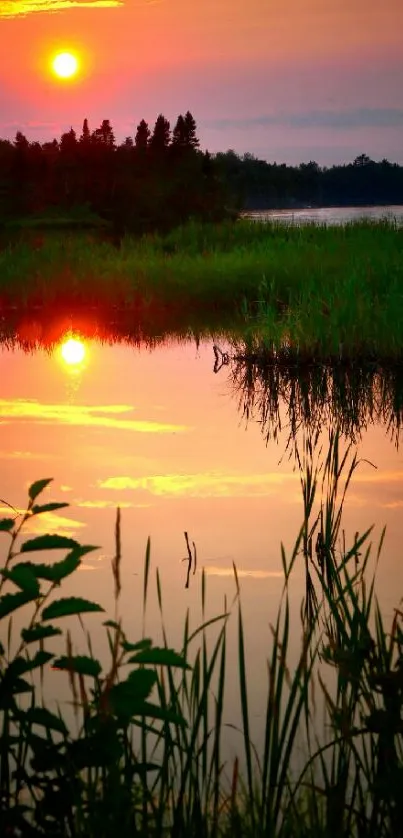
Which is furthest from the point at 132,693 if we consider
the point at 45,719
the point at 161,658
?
the point at 45,719

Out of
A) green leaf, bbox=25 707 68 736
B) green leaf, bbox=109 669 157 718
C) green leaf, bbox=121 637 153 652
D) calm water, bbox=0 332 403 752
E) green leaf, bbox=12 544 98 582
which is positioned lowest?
calm water, bbox=0 332 403 752

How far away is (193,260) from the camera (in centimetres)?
1689

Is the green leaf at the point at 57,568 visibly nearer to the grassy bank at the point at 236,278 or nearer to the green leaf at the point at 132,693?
the green leaf at the point at 132,693

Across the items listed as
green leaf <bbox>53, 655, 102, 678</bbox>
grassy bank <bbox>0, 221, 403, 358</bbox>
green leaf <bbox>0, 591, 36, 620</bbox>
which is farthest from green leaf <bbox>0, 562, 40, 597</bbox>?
grassy bank <bbox>0, 221, 403, 358</bbox>

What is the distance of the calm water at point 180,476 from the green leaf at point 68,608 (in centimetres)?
132

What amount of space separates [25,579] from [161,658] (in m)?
0.25

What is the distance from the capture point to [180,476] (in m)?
6.11

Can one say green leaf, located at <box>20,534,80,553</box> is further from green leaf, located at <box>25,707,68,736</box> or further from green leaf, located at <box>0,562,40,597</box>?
green leaf, located at <box>25,707,68,736</box>

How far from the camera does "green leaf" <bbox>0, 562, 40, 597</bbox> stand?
1892 millimetres

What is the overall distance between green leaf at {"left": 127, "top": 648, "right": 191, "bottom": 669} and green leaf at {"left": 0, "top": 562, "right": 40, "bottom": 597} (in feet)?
0.62

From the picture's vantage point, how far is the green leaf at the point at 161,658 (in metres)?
1.84

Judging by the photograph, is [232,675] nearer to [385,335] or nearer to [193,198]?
[385,335]

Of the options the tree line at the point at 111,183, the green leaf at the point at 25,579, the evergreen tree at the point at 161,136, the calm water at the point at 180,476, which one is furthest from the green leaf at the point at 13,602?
the evergreen tree at the point at 161,136

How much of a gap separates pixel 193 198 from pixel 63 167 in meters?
3.51
